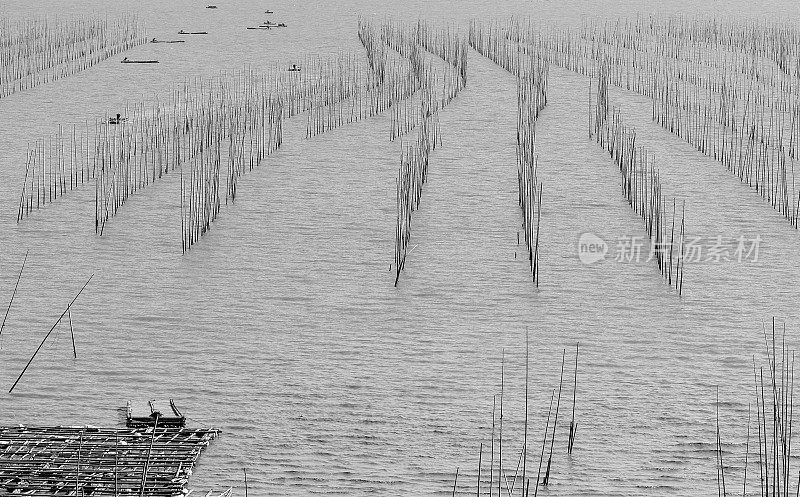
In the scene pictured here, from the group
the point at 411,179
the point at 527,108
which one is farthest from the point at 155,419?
the point at 527,108

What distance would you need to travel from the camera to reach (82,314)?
366 cm

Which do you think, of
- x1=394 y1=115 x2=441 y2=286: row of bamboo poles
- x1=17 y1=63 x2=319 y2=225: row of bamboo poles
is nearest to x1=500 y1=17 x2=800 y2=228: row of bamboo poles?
x1=394 y1=115 x2=441 y2=286: row of bamboo poles

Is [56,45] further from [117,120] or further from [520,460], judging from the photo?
[520,460]

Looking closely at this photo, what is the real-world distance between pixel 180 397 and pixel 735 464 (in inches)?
50.1

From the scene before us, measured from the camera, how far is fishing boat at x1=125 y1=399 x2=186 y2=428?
2.80 metres

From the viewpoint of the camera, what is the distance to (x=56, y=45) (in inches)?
415

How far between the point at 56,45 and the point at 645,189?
669 cm

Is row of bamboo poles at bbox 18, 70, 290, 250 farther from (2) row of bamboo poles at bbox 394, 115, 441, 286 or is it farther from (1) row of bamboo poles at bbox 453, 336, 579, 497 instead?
(1) row of bamboo poles at bbox 453, 336, 579, 497

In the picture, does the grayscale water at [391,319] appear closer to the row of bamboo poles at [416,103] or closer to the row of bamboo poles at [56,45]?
the row of bamboo poles at [416,103]

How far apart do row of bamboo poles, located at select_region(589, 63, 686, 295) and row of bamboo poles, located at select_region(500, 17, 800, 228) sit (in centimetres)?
32

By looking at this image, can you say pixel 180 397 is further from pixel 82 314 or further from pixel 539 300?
pixel 539 300

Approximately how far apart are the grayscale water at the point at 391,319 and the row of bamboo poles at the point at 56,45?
270 cm

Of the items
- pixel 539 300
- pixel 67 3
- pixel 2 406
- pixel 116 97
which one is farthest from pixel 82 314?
pixel 67 3

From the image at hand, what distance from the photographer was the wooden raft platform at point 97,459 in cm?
241
